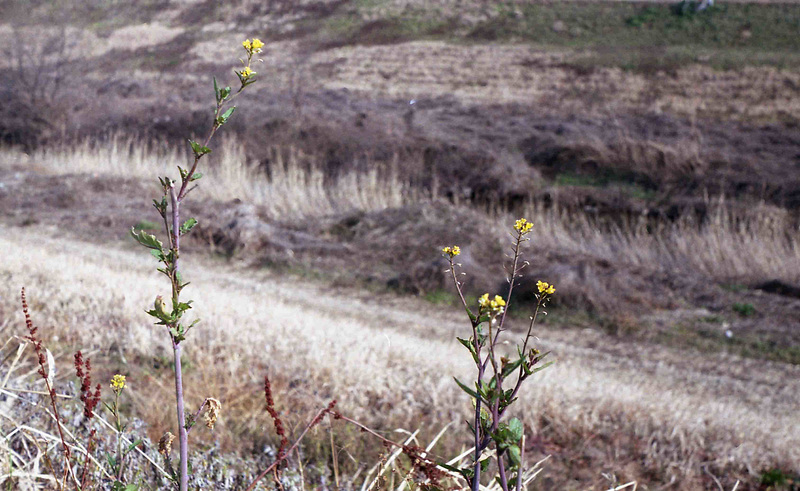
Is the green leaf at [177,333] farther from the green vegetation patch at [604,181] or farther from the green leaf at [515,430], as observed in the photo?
the green vegetation patch at [604,181]

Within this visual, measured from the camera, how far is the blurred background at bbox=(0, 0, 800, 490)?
161 inches

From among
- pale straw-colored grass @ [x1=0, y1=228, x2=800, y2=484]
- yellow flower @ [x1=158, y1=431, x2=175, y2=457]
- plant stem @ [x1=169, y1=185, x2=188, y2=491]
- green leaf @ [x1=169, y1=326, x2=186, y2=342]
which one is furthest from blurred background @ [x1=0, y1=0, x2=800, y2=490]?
green leaf @ [x1=169, y1=326, x2=186, y2=342]

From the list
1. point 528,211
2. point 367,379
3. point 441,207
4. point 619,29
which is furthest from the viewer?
point 619,29

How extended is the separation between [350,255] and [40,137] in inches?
470

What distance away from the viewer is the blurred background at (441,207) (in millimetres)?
4086

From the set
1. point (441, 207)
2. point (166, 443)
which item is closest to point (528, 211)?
point (441, 207)

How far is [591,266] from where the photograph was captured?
9133mm

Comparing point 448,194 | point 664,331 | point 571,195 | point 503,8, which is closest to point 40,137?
point 448,194

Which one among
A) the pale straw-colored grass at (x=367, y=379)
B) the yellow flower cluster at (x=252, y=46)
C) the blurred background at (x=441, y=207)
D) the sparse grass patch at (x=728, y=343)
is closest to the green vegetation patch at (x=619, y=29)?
the blurred background at (x=441, y=207)

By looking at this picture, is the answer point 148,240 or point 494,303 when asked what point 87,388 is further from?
point 494,303

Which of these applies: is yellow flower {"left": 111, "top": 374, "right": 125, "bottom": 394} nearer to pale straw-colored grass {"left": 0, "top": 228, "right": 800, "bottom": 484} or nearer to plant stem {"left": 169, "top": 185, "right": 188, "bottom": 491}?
plant stem {"left": 169, "top": 185, "right": 188, "bottom": 491}

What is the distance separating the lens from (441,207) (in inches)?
434

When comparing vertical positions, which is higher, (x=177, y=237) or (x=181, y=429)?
(x=177, y=237)

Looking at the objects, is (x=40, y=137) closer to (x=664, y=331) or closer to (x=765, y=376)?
(x=664, y=331)
